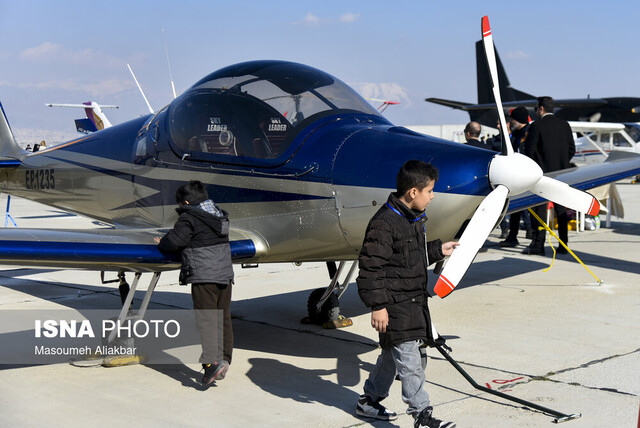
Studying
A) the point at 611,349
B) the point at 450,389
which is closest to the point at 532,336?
the point at 611,349

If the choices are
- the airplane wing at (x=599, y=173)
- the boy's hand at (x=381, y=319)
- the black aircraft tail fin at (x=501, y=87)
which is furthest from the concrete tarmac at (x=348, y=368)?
the black aircraft tail fin at (x=501, y=87)

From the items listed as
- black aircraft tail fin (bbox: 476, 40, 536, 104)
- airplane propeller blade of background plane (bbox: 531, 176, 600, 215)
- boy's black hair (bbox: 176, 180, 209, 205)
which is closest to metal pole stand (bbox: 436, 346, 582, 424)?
airplane propeller blade of background plane (bbox: 531, 176, 600, 215)

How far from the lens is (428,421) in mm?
3848

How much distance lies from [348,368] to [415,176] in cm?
197

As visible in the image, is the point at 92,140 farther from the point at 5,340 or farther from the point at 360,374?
the point at 360,374

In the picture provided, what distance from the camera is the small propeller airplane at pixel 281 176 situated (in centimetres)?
463

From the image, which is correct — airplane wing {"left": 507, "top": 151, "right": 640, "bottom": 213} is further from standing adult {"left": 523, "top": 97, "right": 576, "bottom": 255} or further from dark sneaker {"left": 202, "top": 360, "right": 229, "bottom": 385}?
dark sneaker {"left": 202, "top": 360, "right": 229, "bottom": 385}

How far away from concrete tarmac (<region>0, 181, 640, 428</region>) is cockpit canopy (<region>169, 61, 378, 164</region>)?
1.71 meters

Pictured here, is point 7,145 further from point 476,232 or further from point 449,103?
point 449,103

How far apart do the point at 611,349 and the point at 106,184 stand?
4.85 m

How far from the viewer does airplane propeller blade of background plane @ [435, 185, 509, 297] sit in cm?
424

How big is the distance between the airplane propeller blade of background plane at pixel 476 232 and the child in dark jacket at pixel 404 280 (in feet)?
0.84

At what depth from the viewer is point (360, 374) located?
5203mm

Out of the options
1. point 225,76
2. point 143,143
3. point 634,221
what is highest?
point 225,76
